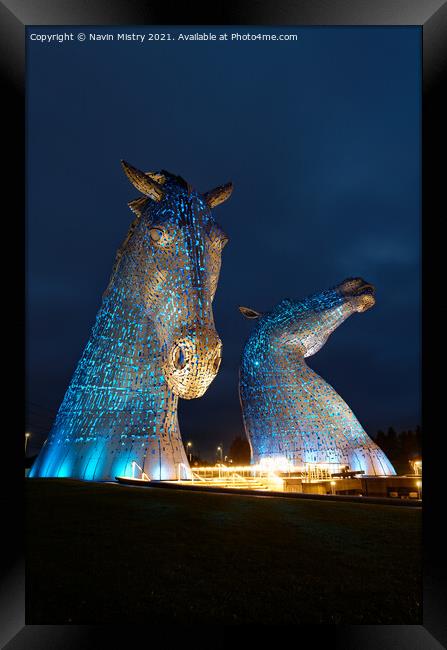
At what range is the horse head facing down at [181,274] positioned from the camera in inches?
262

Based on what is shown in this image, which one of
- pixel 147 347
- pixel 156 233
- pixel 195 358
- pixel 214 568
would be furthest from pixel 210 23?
pixel 147 347

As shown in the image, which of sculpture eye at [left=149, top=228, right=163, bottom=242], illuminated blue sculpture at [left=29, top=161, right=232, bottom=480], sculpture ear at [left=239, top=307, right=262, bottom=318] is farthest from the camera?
sculpture ear at [left=239, top=307, right=262, bottom=318]

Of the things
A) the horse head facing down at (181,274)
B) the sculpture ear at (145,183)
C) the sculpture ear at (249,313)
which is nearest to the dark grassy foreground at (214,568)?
the horse head facing down at (181,274)

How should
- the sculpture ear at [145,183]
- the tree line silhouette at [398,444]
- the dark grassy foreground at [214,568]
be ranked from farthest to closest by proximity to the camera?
1. the tree line silhouette at [398,444]
2. the sculpture ear at [145,183]
3. the dark grassy foreground at [214,568]

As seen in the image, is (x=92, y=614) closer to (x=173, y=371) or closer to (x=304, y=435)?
(x=173, y=371)

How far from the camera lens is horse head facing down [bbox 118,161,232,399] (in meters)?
6.65

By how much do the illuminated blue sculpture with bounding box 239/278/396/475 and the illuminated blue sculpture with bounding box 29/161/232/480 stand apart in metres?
8.74

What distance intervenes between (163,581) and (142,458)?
3908mm

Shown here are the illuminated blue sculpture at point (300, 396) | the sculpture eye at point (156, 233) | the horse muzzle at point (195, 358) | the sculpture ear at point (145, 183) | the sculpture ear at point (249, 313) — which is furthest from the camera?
the sculpture ear at point (249, 313)

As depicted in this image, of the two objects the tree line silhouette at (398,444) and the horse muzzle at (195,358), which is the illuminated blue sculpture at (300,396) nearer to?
the horse muzzle at (195,358)

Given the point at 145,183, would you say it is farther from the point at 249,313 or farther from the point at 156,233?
the point at 249,313

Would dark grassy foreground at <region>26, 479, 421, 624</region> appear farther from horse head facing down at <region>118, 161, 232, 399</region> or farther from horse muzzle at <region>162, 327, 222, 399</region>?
horse head facing down at <region>118, 161, 232, 399</region>

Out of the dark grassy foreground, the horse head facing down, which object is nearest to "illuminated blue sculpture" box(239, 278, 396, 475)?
the horse head facing down
